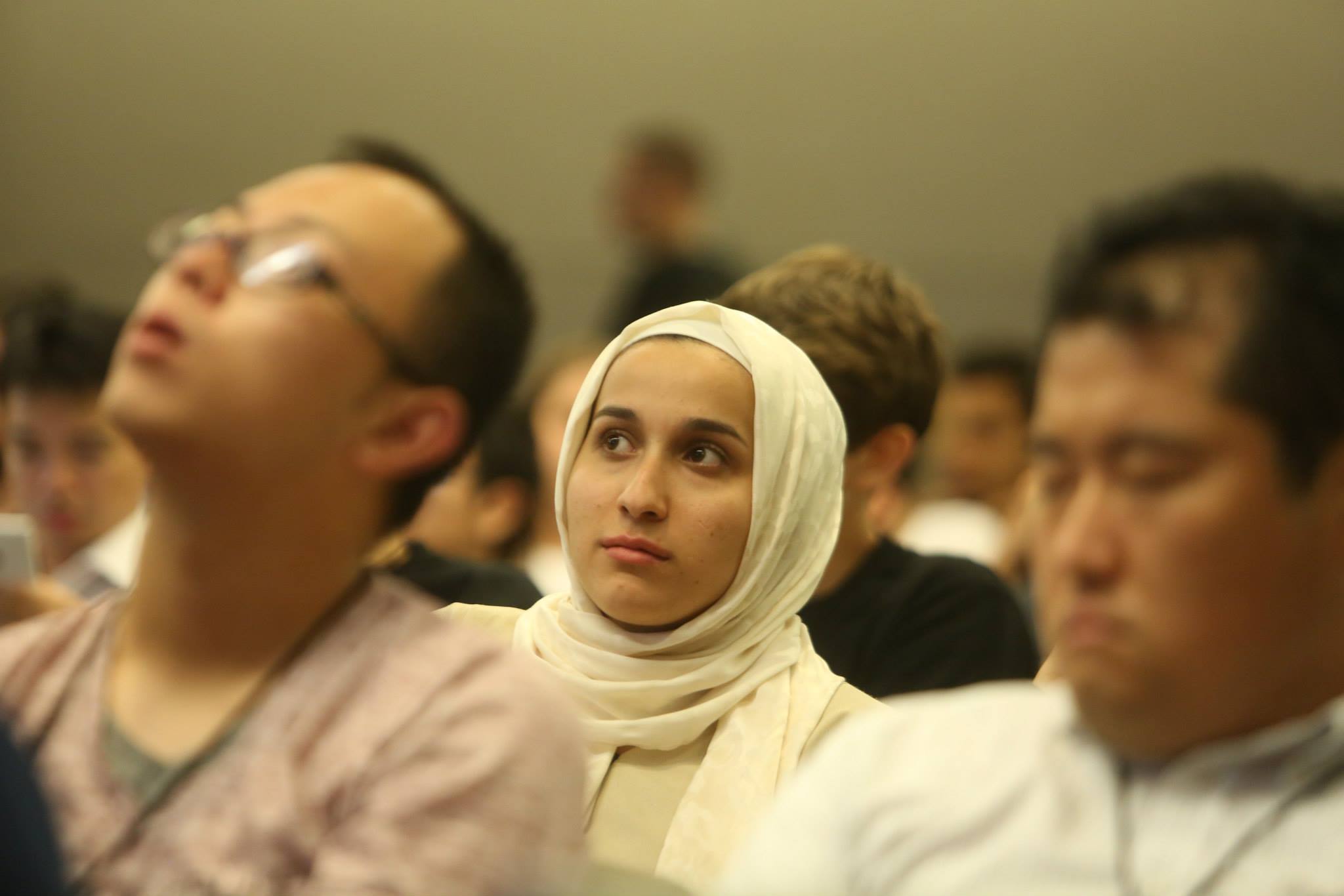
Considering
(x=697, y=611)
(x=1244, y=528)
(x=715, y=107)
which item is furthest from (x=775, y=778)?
(x=715, y=107)

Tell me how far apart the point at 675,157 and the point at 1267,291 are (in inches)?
176

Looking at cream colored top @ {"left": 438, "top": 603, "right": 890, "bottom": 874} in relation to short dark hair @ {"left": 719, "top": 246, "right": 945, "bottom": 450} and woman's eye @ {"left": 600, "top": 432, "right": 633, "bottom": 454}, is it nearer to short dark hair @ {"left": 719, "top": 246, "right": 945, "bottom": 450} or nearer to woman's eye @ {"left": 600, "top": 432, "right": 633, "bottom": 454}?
woman's eye @ {"left": 600, "top": 432, "right": 633, "bottom": 454}

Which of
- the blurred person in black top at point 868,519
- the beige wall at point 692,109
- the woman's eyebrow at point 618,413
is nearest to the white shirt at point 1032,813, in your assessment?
the woman's eyebrow at point 618,413

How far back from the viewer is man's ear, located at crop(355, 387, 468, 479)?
4.51 ft

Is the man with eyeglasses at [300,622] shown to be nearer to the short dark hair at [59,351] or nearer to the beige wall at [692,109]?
the short dark hair at [59,351]

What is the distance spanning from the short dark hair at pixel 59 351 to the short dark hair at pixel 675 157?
2.67 m

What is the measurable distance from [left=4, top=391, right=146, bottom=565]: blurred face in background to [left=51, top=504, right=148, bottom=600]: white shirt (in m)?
0.03

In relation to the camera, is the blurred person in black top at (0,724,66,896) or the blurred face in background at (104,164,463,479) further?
the blurred face in background at (104,164,463,479)

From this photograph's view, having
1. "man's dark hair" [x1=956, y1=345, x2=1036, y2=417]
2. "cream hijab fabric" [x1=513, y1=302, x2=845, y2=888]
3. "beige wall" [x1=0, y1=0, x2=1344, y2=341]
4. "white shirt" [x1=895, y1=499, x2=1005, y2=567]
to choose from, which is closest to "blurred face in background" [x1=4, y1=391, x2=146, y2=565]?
"cream hijab fabric" [x1=513, y1=302, x2=845, y2=888]

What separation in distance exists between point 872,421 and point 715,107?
13.5ft

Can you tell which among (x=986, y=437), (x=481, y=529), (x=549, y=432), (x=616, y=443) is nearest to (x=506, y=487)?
(x=481, y=529)

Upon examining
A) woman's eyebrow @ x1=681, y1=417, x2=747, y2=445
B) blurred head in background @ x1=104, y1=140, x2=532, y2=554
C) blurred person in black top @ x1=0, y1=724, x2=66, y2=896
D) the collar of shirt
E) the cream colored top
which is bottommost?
the cream colored top

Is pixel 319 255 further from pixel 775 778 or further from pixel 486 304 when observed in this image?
pixel 775 778

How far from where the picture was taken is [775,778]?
1.87m
